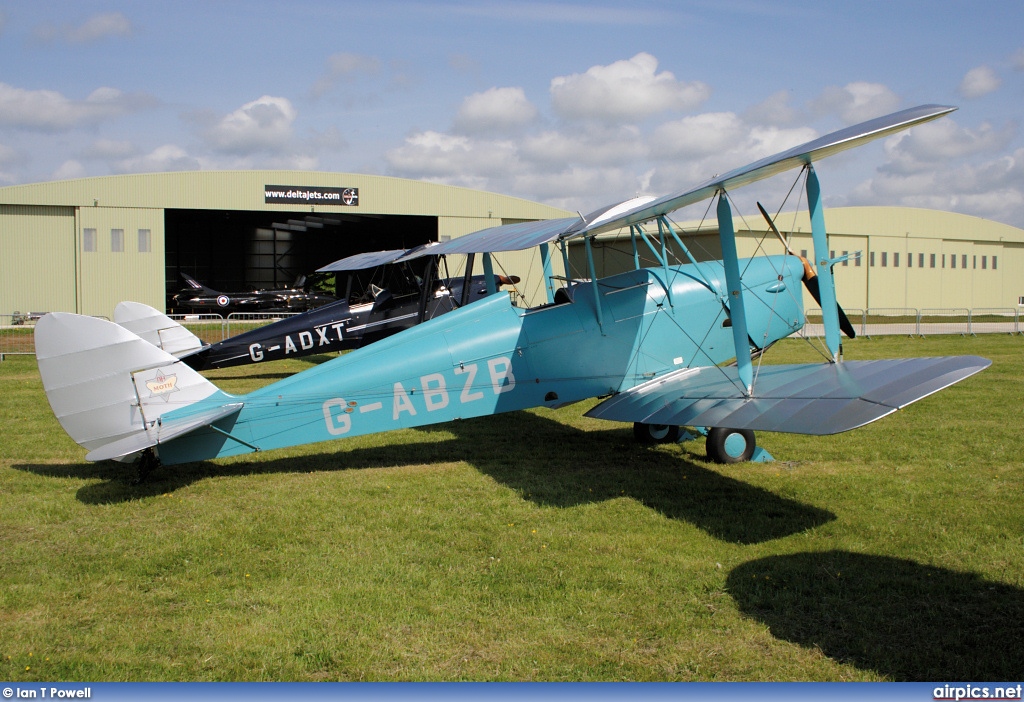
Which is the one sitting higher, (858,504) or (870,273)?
(870,273)

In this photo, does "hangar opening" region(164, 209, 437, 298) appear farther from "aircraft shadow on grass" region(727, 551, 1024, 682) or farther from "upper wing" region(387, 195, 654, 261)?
"aircraft shadow on grass" region(727, 551, 1024, 682)

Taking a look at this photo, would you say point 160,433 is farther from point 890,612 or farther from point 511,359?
point 890,612

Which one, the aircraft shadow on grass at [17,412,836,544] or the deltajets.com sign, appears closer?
the aircraft shadow on grass at [17,412,836,544]

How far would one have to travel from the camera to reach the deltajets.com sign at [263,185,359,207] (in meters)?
33.0

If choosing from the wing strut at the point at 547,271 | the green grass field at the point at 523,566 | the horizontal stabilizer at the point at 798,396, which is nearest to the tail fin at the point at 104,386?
the green grass field at the point at 523,566

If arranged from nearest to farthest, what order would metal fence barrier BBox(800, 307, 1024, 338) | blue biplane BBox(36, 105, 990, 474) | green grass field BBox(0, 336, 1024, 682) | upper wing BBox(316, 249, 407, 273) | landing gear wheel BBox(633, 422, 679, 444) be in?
green grass field BBox(0, 336, 1024, 682), blue biplane BBox(36, 105, 990, 474), landing gear wheel BBox(633, 422, 679, 444), upper wing BBox(316, 249, 407, 273), metal fence barrier BBox(800, 307, 1024, 338)

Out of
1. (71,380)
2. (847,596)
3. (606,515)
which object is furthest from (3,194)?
(847,596)

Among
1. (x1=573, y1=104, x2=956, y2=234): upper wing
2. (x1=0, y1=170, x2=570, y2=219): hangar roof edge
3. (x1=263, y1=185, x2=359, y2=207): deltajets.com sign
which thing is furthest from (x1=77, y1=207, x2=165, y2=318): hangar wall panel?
(x1=573, y1=104, x2=956, y2=234): upper wing

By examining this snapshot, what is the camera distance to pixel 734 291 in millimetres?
5895

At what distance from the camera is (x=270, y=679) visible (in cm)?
344

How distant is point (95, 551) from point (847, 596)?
4672 mm

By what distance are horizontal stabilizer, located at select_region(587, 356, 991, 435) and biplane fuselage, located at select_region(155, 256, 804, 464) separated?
51 cm

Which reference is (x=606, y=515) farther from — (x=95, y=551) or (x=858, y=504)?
(x=95, y=551)

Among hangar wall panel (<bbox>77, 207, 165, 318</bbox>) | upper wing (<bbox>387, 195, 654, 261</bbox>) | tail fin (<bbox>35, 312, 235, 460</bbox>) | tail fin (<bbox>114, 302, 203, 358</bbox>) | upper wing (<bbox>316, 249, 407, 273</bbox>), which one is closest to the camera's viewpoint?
tail fin (<bbox>35, 312, 235, 460</bbox>)
